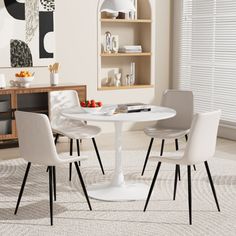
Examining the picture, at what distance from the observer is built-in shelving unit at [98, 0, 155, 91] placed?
24.6ft

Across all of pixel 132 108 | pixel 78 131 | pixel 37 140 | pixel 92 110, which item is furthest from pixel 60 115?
pixel 37 140

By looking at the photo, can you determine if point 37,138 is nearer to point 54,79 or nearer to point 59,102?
point 59,102

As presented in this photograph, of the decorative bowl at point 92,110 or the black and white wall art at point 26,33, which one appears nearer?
the decorative bowl at point 92,110

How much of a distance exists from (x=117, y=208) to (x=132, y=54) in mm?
3773

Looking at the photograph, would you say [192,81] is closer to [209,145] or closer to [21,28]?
[21,28]

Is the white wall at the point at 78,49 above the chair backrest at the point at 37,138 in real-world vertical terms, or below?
above

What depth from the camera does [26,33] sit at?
664 cm

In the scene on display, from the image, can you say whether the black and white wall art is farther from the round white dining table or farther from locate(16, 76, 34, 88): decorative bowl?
the round white dining table

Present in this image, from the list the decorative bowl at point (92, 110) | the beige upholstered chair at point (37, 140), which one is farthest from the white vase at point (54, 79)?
the beige upholstered chair at point (37, 140)

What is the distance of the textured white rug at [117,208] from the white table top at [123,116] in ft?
2.28

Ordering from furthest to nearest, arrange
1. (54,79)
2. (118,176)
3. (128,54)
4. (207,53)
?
1. (128,54)
2. (207,53)
3. (54,79)
4. (118,176)

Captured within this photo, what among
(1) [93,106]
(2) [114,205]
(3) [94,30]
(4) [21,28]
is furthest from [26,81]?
(2) [114,205]

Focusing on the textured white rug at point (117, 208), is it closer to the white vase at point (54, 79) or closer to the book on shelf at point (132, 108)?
the book on shelf at point (132, 108)

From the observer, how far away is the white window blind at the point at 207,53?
692 cm
